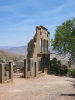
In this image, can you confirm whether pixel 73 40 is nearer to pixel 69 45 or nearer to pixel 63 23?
pixel 69 45

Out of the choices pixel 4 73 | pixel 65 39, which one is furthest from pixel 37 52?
pixel 4 73

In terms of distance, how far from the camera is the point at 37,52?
3164 centimetres

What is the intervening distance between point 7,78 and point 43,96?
7604 mm

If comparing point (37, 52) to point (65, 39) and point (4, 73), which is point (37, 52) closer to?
point (65, 39)

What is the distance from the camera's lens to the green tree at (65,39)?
36.7m

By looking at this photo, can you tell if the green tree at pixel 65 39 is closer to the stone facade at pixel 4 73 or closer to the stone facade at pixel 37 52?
the stone facade at pixel 37 52

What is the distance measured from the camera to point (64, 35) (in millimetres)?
37062

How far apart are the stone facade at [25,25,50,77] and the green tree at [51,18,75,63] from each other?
2017 millimetres

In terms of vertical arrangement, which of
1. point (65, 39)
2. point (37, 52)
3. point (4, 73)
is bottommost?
point (4, 73)

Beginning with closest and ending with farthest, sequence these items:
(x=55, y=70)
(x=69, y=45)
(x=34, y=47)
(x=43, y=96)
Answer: (x=43, y=96) < (x=34, y=47) < (x=69, y=45) < (x=55, y=70)

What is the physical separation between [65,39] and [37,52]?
25.4 feet

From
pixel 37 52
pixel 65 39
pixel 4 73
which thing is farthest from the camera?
pixel 65 39

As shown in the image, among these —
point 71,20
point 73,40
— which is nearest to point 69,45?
point 73,40

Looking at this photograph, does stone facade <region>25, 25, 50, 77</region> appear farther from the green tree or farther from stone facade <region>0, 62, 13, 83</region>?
stone facade <region>0, 62, 13, 83</region>
